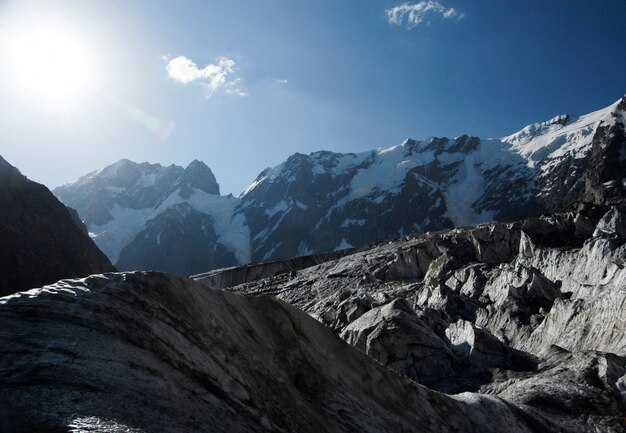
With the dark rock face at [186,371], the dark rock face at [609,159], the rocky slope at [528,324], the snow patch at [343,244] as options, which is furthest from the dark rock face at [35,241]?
the snow patch at [343,244]

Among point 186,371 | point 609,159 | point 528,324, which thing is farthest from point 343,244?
point 186,371

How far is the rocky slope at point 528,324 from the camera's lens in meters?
15.6

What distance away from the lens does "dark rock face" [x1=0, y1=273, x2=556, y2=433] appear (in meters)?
5.68

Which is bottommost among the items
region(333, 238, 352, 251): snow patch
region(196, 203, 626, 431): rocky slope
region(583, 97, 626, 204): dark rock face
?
region(196, 203, 626, 431): rocky slope

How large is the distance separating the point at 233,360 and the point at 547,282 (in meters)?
28.1

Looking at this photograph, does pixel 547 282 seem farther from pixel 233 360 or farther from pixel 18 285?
pixel 18 285

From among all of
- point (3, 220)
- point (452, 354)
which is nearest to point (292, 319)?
point (452, 354)

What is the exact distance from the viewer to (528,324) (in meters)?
27.2

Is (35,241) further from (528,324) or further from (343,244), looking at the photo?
(343,244)

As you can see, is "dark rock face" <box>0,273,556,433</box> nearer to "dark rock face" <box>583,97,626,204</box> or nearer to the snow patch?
"dark rock face" <box>583,97,626,204</box>

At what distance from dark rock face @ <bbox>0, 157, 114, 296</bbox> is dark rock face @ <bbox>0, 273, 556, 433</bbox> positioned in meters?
37.3

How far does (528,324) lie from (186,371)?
2422 centimetres

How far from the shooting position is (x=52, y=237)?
167ft

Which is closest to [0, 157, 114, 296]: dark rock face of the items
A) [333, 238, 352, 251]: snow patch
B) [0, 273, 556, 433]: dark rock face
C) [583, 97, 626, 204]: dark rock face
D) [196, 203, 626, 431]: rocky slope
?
[196, 203, 626, 431]: rocky slope
